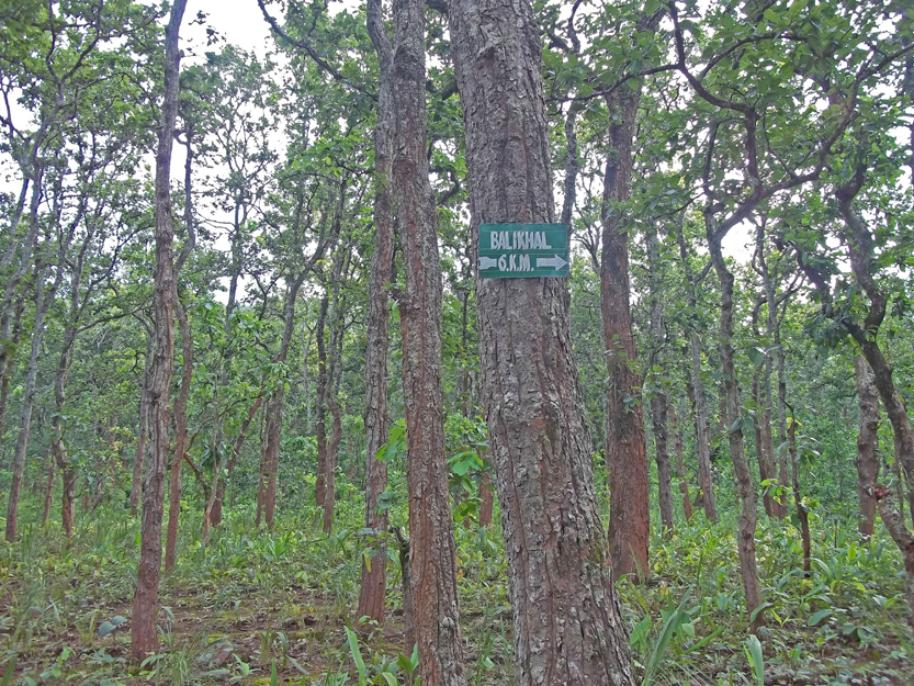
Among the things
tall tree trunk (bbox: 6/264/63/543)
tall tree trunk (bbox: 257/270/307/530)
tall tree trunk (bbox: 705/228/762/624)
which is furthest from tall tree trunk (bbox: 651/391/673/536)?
tall tree trunk (bbox: 6/264/63/543)

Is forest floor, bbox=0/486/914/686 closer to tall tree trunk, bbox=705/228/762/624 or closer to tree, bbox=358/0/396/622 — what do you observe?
tall tree trunk, bbox=705/228/762/624

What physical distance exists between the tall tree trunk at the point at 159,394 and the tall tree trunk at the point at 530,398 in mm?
3905

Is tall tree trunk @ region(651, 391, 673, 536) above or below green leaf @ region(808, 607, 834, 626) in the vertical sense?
above

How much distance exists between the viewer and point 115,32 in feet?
31.3

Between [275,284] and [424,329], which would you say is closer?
[424,329]

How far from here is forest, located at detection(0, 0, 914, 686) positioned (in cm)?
229

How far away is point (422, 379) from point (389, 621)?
3639 millimetres

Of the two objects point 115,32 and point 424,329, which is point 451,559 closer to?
point 424,329

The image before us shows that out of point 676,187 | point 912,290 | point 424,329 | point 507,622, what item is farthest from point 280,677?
point 912,290

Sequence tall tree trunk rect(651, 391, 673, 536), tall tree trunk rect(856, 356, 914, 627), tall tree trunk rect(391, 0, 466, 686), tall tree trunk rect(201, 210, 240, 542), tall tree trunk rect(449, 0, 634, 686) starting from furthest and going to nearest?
1. tall tree trunk rect(651, 391, 673, 536)
2. tall tree trunk rect(201, 210, 240, 542)
3. tall tree trunk rect(856, 356, 914, 627)
4. tall tree trunk rect(391, 0, 466, 686)
5. tall tree trunk rect(449, 0, 634, 686)

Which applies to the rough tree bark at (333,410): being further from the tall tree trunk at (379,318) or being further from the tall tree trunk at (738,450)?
the tall tree trunk at (738,450)

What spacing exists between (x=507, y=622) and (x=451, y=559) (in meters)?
1.93

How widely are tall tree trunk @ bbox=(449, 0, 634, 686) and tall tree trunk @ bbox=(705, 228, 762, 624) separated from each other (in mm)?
2753

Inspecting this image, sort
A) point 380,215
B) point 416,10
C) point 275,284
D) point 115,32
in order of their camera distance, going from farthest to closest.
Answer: point 275,284 → point 115,32 → point 380,215 → point 416,10
